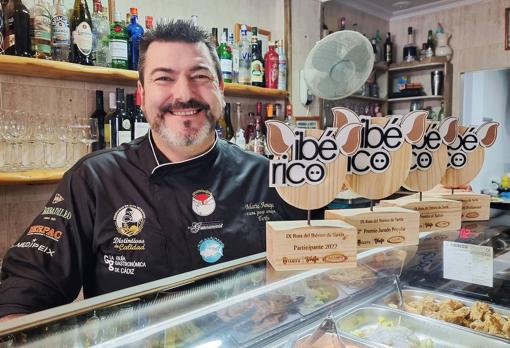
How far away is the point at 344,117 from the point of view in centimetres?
80

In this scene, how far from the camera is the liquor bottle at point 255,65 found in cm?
302

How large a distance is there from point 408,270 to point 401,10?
4631 mm

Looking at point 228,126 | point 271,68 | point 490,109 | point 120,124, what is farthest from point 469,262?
point 490,109

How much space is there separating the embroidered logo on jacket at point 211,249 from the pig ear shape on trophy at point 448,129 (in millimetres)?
800

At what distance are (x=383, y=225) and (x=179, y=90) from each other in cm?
92

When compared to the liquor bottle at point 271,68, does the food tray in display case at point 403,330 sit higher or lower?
lower

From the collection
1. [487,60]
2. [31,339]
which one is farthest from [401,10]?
[31,339]

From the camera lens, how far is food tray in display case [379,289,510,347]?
3.01ft

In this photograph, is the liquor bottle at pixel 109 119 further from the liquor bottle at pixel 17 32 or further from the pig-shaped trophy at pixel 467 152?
the pig-shaped trophy at pixel 467 152

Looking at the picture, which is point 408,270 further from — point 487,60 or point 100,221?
point 487,60

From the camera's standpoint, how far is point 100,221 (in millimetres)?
1324

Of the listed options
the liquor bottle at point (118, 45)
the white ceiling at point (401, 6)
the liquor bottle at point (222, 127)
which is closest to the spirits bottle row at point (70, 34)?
the liquor bottle at point (118, 45)

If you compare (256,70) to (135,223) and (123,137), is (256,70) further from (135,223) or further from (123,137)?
(135,223)

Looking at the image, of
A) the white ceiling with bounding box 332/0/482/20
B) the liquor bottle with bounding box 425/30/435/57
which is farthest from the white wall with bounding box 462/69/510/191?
the white ceiling with bounding box 332/0/482/20
